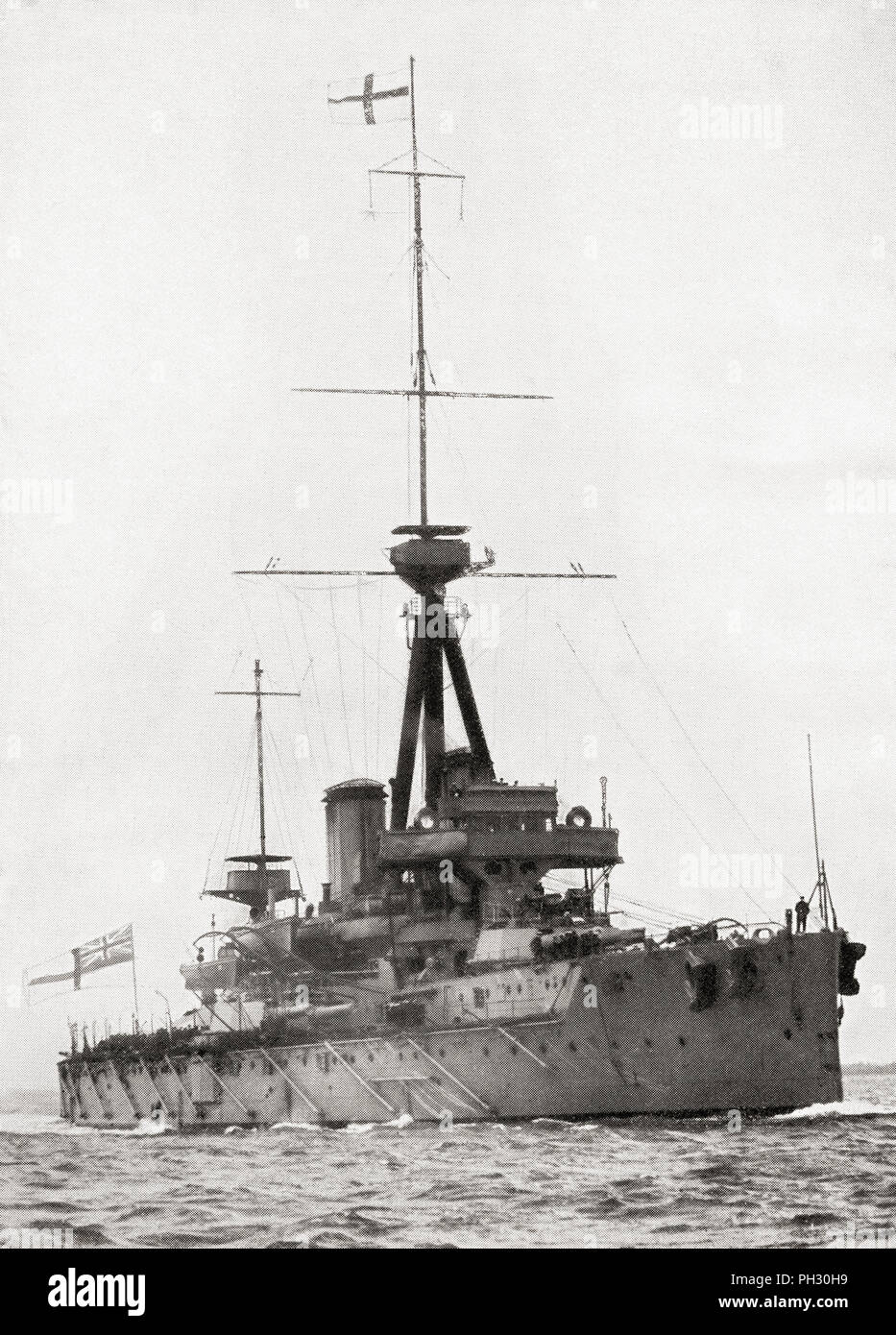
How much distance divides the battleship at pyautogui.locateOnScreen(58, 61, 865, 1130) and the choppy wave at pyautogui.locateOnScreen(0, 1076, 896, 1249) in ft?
3.18

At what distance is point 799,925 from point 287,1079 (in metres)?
13.6

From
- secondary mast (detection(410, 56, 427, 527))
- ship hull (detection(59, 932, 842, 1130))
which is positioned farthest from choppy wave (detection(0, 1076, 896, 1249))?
secondary mast (detection(410, 56, 427, 527))

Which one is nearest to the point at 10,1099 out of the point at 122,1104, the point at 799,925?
the point at 122,1104

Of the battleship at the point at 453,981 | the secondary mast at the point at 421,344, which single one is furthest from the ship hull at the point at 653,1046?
the secondary mast at the point at 421,344

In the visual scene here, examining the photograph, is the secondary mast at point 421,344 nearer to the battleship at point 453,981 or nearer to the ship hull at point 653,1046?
the battleship at point 453,981

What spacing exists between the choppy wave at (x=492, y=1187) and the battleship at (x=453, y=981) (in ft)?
3.18

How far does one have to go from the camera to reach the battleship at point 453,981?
33.7 meters

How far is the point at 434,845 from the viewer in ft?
130

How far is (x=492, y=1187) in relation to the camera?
971 inches

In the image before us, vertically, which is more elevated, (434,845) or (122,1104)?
(434,845)

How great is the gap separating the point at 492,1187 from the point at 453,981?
43.2 feet
